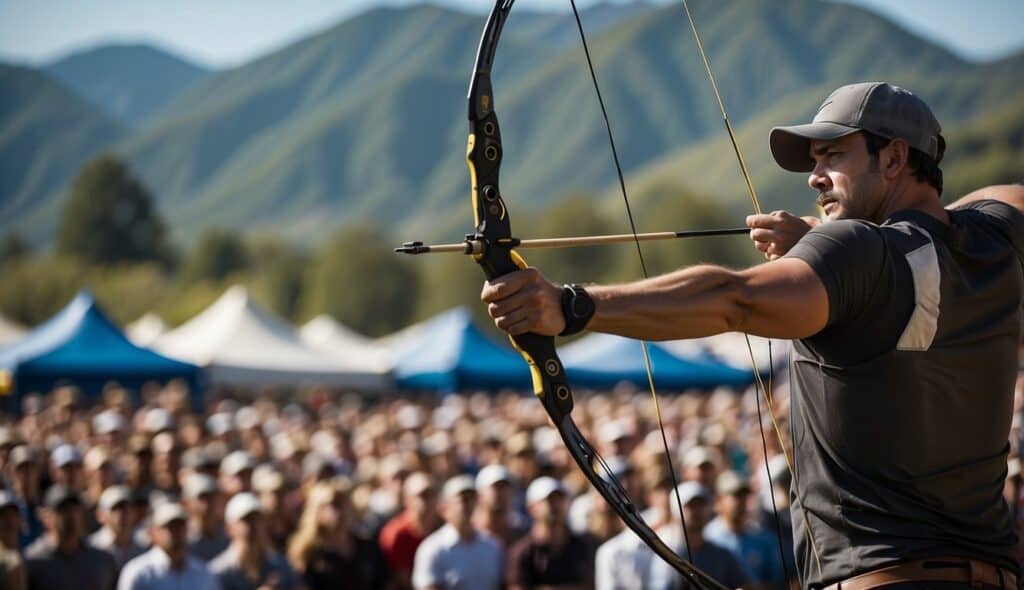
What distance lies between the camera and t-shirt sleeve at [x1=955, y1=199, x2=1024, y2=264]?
3.71m

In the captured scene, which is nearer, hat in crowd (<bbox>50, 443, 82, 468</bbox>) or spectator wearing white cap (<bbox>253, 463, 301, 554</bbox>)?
spectator wearing white cap (<bbox>253, 463, 301, 554</bbox>)

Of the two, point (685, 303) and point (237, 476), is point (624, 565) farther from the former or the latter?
point (685, 303)

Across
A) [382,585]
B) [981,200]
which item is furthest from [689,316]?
[382,585]

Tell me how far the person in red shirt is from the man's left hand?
685 cm

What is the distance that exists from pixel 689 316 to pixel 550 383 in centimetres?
55

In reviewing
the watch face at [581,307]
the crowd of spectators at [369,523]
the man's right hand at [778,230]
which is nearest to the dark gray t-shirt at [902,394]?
the man's right hand at [778,230]

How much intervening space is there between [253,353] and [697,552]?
15.9m

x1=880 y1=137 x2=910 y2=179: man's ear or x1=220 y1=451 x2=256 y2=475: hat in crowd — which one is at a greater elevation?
x1=880 y1=137 x2=910 y2=179: man's ear

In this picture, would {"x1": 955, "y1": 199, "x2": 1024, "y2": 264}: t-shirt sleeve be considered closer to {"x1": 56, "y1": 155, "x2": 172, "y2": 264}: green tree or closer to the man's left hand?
the man's left hand

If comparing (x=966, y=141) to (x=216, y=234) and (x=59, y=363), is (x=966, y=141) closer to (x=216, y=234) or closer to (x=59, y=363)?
(x=216, y=234)

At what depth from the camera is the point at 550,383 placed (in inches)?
139

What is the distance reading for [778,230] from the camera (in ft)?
12.4

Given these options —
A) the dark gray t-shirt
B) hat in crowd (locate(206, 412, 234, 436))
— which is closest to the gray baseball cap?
the dark gray t-shirt

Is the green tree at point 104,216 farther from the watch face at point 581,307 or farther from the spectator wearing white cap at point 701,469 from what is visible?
the watch face at point 581,307
